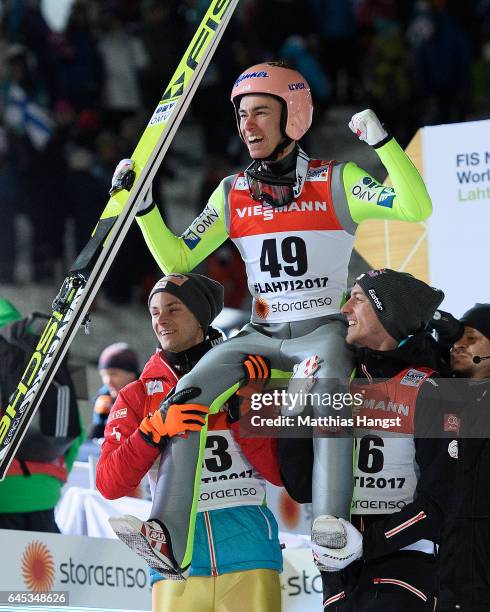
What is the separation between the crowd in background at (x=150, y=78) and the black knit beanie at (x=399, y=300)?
601 centimetres

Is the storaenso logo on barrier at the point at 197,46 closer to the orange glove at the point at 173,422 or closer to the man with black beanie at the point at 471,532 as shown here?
the orange glove at the point at 173,422

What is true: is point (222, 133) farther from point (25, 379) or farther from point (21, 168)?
point (25, 379)

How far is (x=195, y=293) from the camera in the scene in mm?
4152

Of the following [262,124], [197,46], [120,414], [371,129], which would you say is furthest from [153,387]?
[197,46]

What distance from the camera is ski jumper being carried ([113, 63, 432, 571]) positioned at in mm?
3857

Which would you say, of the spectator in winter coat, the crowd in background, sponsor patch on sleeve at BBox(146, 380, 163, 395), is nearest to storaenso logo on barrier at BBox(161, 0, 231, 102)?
sponsor patch on sleeve at BBox(146, 380, 163, 395)

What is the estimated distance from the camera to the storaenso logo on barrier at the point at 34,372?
14.3 feet

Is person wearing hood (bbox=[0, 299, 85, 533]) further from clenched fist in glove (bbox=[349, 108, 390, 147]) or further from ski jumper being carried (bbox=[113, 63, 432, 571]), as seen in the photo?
clenched fist in glove (bbox=[349, 108, 390, 147])

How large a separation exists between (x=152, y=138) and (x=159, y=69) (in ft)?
20.8

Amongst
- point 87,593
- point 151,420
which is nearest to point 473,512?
point 151,420

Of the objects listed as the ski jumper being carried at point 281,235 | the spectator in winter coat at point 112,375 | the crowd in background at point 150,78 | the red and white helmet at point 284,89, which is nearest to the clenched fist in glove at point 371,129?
the ski jumper being carried at point 281,235

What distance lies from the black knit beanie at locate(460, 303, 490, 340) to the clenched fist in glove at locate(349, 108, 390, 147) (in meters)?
0.65

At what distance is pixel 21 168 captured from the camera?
400 inches

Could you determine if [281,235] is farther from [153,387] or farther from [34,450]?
[34,450]
